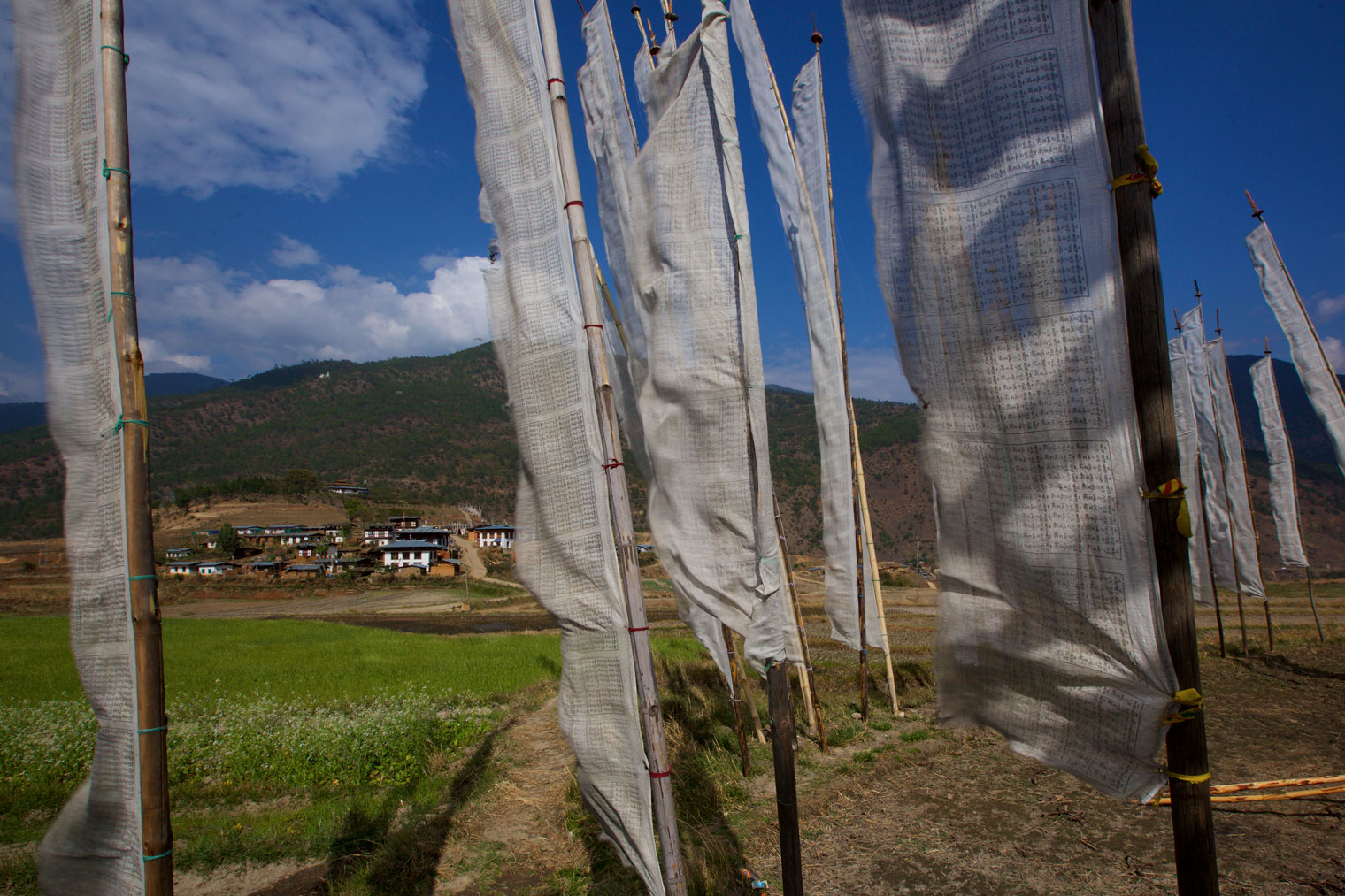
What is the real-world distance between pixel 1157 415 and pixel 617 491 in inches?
75.7

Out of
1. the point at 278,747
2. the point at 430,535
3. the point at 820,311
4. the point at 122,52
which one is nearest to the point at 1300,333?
the point at 820,311

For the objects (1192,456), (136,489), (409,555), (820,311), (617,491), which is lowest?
(409,555)

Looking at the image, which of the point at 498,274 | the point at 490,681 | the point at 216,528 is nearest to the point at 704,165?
the point at 498,274

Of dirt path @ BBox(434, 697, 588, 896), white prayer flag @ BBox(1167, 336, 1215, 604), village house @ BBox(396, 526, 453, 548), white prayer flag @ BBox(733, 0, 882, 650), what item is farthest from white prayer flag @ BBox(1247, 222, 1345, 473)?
village house @ BBox(396, 526, 453, 548)

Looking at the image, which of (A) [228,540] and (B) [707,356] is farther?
(A) [228,540]

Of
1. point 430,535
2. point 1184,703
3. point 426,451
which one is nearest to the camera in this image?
point 1184,703

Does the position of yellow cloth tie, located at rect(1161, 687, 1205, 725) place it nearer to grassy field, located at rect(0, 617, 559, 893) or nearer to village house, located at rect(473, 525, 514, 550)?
grassy field, located at rect(0, 617, 559, 893)

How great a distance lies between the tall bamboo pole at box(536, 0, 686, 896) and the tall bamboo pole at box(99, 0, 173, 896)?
1.71m

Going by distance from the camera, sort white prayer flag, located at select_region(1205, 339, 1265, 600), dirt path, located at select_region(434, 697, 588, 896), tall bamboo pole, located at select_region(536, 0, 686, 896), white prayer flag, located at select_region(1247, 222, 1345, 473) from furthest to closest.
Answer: white prayer flag, located at select_region(1205, 339, 1265, 600), white prayer flag, located at select_region(1247, 222, 1345, 473), dirt path, located at select_region(434, 697, 588, 896), tall bamboo pole, located at select_region(536, 0, 686, 896)

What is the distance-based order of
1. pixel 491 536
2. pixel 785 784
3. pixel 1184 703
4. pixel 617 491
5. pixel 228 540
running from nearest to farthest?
pixel 1184 703 < pixel 617 491 < pixel 785 784 < pixel 228 540 < pixel 491 536

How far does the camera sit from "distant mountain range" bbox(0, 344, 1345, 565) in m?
59.0

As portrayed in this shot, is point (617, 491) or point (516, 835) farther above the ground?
point (617, 491)

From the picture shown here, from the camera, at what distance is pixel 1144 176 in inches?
65.7

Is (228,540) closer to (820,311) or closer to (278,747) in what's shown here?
(278,747)
